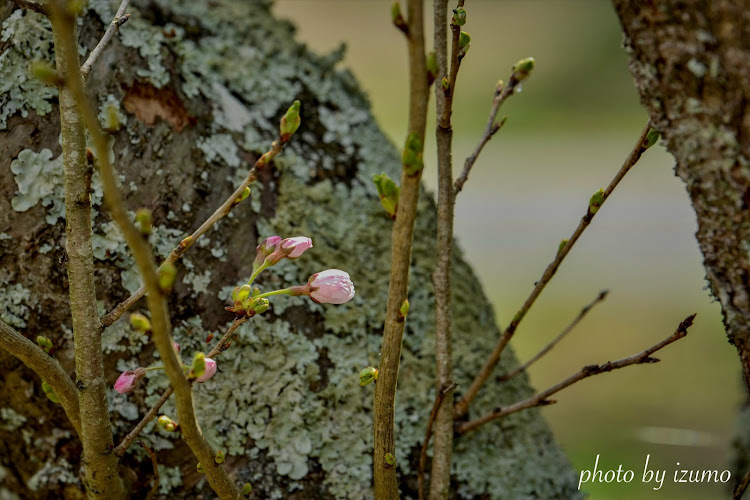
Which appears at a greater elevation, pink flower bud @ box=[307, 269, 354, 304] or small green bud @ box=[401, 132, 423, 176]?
pink flower bud @ box=[307, 269, 354, 304]

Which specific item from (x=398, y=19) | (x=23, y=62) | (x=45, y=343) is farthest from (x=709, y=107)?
(x=23, y=62)

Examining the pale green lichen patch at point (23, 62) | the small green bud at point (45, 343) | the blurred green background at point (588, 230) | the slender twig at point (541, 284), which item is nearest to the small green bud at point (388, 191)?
the slender twig at point (541, 284)

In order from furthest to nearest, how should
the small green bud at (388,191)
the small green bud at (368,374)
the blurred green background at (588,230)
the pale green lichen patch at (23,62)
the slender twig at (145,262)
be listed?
the blurred green background at (588,230)
the pale green lichen patch at (23,62)
the small green bud at (368,374)
the small green bud at (388,191)
the slender twig at (145,262)

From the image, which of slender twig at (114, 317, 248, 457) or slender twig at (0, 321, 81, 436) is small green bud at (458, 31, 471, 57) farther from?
slender twig at (0, 321, 81, 436)

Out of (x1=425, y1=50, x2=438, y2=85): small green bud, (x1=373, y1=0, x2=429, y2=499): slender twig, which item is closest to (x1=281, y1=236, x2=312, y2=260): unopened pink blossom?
(x1=373, y1=0, x2=429, y2=499): slender twig

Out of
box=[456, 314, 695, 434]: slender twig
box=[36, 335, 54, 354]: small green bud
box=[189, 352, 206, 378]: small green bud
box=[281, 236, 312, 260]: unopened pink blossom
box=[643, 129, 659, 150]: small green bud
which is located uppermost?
box=[36, 335, 54, 354]: small green bud

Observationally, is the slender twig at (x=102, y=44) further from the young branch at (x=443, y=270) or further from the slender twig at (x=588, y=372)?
the slender twig at (x=588, y=372)

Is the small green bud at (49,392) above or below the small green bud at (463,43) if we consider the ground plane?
below

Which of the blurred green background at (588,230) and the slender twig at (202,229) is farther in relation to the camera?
the blurred green background at (588,230)
